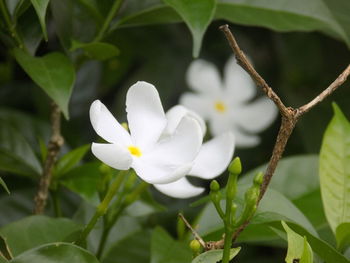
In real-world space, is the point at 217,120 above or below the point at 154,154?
below

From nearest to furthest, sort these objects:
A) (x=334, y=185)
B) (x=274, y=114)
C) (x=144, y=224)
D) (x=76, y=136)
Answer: (x=334, y=185)
(x=144, y=224)
(x=76, y=136)
(x=274, y=114)

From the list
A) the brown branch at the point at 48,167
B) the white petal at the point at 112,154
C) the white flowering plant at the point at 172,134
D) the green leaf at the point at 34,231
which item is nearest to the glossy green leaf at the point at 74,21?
the white flowering plant at the point at 172,134

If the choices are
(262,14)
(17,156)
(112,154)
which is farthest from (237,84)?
(112,154)

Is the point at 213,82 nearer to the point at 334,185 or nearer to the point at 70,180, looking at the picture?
the point at 70,180

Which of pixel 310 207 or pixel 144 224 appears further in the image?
pixel 144 224

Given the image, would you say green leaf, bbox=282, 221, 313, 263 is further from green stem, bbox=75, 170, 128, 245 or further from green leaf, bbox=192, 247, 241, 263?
green stem, bbox=75, 170, 128, 245

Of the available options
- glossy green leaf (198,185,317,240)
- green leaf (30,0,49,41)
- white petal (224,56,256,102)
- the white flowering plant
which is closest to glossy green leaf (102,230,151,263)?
the white flowering plant

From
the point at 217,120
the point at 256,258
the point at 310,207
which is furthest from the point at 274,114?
the point at 310,207
